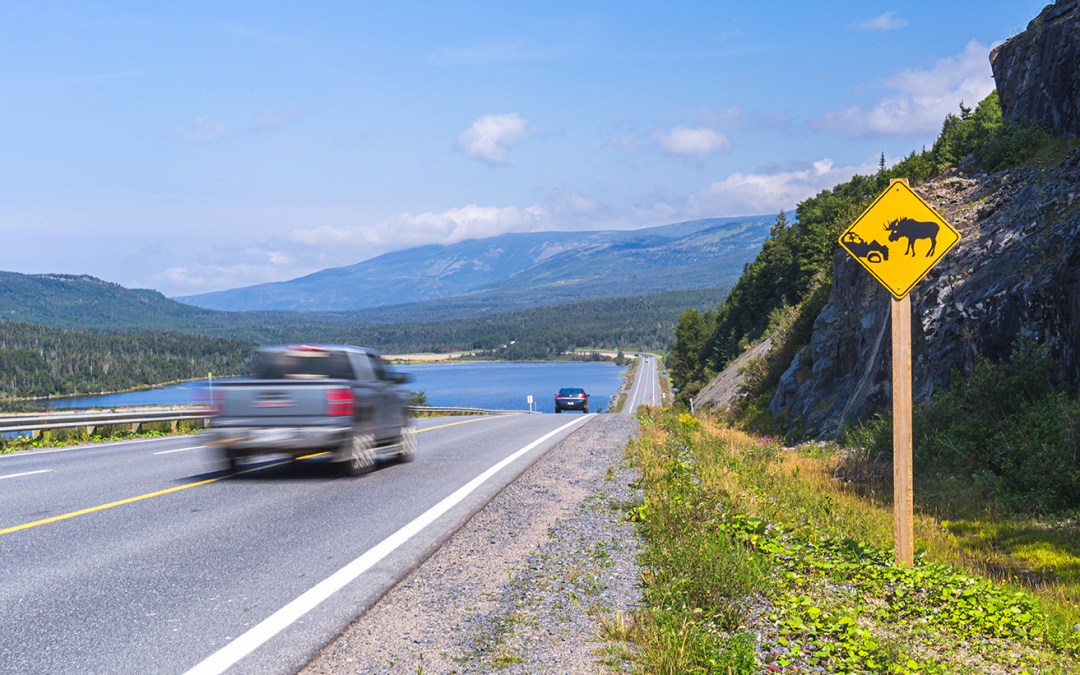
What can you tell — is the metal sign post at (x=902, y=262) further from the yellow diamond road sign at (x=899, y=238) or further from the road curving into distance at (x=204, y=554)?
the road curving into distance at (x=204, y=554)

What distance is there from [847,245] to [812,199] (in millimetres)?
62070

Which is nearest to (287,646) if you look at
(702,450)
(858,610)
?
(858,610)

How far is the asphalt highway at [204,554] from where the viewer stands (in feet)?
15.4

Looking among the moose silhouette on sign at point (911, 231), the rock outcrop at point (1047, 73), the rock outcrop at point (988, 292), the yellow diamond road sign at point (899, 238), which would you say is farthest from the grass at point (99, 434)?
the rock outcrop at point (1047, 73)

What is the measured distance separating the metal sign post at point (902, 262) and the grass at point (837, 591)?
1.63 ft

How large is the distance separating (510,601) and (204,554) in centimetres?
298

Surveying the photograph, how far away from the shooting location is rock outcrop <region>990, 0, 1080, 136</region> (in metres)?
17.1

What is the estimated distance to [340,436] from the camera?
11.4 meters

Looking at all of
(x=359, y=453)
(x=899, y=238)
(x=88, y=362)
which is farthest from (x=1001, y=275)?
(x=88, y=362)

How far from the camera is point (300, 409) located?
1129cm

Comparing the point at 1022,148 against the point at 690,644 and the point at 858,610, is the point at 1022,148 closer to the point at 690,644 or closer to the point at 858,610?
the point at 858,610

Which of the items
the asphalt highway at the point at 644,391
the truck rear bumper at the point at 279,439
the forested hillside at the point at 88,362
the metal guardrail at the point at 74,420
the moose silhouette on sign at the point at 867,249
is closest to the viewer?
the moose silhouette on sign at the point at 867,249

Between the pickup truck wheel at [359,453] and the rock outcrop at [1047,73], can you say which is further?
the rock outcrop at [1047,73]

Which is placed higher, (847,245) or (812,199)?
(812,199)
